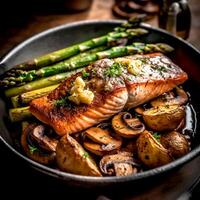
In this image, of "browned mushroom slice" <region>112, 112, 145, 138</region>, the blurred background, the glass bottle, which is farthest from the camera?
the blurred background

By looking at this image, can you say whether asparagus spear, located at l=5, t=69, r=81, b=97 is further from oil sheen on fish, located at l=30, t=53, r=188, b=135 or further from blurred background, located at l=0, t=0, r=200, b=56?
blurred background, located at l=0, t=0, r=200, b=56

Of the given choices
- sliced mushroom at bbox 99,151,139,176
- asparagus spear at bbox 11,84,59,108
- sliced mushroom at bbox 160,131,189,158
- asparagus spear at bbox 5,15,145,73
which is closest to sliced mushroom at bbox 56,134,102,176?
sliced mushroom at bbox 99,151,139,176

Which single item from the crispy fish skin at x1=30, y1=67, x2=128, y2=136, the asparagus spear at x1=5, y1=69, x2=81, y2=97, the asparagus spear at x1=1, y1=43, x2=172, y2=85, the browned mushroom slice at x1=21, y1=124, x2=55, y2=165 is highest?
the asparagus spear at x1=1, y1=43, x2=172, y2=85

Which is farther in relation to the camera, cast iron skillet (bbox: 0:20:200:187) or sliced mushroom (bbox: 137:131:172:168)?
cast iron skillet (bbox: 0:20:200:187)

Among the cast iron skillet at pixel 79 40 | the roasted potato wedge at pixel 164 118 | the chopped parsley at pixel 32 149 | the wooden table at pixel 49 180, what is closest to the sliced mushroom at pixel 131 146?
the roasted potato wedge at pixel 164 118

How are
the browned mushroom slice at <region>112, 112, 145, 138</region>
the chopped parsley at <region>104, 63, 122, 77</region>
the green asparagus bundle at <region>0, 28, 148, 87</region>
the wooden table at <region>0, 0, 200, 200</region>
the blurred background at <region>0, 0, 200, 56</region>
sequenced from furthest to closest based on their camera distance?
the blurred background at <region>0, 0, 200, 56</region> → the green asparagus bundle at <region>0, 28, 148, 87</region> → the chopped parsley at <region>104, 63, 122, 77</region> → the browned mushroom slice at <region>112, 112, 145, 138</region> → the wooden table at <region>0, 0, 200, 200</region>

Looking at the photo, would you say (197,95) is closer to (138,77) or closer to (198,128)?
(198,128)

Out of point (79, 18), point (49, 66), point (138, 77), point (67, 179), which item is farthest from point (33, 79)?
point (79, 18)
